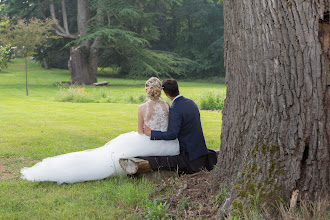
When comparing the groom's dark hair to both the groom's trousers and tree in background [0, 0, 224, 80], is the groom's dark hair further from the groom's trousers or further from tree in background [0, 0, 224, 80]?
tree in background [0, 0, 224, 80]

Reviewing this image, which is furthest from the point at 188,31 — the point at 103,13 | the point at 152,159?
the point at 152,159

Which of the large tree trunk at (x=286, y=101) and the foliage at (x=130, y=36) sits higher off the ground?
the foliage at (x=130, y=36)

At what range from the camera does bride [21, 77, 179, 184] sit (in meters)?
5.09

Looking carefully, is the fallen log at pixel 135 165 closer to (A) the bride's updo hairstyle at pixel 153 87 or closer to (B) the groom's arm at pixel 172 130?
(B) the groom's arm at pixel 172 130

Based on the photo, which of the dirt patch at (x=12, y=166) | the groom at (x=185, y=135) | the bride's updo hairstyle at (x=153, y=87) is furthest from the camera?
the dirt patch at (x=12, y=166)

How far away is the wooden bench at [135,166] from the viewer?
4.80 m

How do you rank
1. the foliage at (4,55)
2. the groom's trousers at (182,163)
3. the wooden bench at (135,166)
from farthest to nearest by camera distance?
the foliage at (4,55) → the groom's trousers at (182,163) → the wooden bench at (135,166)

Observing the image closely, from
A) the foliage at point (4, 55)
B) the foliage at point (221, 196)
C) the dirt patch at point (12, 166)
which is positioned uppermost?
the foliage at point (4, 55)

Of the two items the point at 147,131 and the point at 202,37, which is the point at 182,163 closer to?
the point at 147,131

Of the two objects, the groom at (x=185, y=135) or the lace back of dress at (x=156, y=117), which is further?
the lace back of dress at (x=156, y=117)

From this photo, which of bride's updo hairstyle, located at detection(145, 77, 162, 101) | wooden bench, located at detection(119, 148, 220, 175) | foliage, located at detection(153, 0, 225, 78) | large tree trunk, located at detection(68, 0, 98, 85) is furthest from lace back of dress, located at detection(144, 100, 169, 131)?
foliage, located at detection(153, 0, 225, 78)

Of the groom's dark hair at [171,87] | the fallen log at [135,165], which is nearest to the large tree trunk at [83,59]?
the groom's dark hair at [171,87]

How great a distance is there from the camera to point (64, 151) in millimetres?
7211

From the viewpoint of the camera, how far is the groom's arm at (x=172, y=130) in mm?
5188
